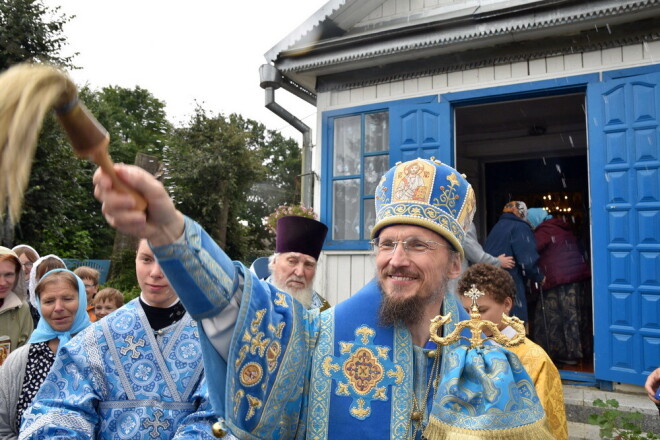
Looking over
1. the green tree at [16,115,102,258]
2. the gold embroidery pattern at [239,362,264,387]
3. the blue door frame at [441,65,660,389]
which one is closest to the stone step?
the blue door frame at [441,65,660,389]

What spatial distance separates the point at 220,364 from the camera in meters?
1.44

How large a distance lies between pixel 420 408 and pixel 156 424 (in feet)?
3.78

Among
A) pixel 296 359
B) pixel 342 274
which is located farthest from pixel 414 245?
pixel 342 274

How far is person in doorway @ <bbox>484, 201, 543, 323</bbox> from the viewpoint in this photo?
5836 mm

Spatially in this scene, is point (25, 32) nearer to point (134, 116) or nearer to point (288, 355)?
point (288, 355)

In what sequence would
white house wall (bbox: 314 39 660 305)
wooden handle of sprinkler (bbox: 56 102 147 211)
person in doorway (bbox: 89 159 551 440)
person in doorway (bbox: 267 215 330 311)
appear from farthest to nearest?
1. white house wall (bbox: 314 39 660 305)
2. person in doorway (bbox: 267 215 330 311)
3. person in doorway (bbox: 89 159 551 440)
4. wooden handle of sprinkler (bbox: 56 102 147 211)

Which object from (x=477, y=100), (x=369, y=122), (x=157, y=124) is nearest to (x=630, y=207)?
(x=477, y=100)

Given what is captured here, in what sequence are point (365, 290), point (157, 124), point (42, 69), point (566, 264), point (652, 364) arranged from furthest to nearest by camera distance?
point (157, 124) → point (566, 264) → point (652, 364) → point (365, 290) → point (42, 69)

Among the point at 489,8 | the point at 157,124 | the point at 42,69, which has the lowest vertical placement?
the point at 42,69

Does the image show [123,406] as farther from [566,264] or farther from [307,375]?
[566,264]

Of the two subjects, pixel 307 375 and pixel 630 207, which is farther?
pixel 630 207

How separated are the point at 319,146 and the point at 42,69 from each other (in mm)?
5897

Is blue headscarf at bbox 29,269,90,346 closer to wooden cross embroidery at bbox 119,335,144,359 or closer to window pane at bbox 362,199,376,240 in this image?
wooden cross embroidery at bbox 119,335,144,359

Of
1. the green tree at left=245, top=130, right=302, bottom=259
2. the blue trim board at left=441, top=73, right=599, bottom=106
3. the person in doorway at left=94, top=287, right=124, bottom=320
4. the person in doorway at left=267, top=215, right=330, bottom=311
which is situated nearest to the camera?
the person in doorway at left=94, top=287, right=124, bottom=320
